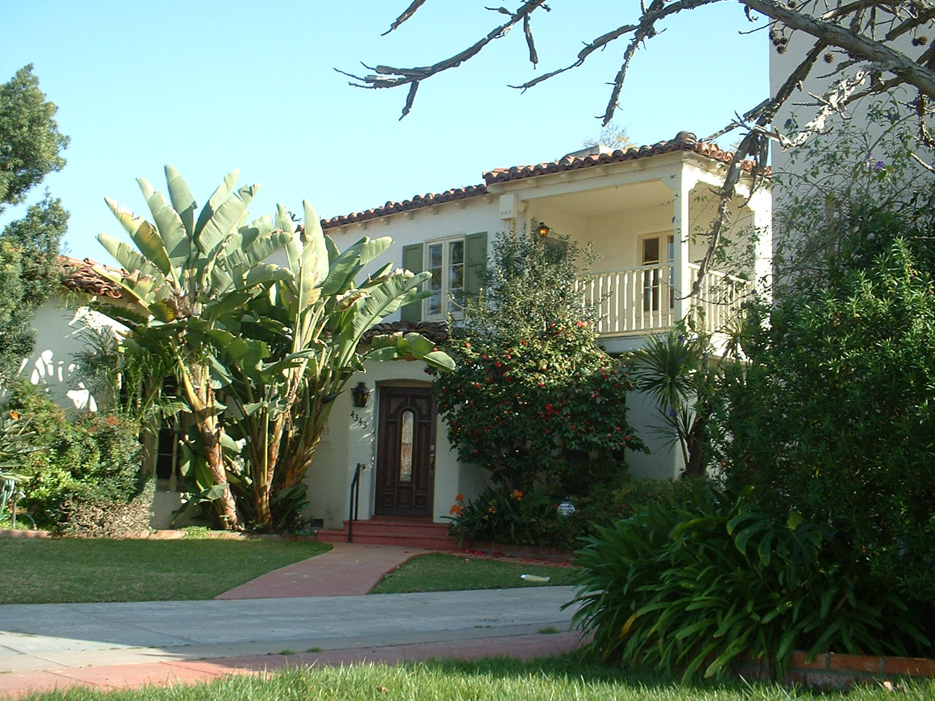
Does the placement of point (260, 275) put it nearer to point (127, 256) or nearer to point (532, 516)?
point (127, 256)

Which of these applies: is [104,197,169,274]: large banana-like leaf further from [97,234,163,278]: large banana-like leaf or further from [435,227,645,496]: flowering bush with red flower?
[435,227,645,496]: flowering bush with red flower

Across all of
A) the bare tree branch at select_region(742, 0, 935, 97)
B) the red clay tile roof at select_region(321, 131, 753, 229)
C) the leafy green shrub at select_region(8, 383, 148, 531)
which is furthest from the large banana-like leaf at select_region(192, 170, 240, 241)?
the bare tree branch at select_region(742, 0, 935, 97)

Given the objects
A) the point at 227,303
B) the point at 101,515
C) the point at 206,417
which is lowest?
the point at 101,515

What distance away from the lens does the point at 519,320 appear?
15.5 m

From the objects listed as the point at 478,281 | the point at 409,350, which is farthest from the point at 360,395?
the point at 478,281

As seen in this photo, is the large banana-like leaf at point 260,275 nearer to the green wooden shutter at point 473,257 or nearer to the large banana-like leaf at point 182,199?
the large banana-like leaf at point 182,199

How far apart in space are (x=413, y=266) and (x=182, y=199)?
6559 mm

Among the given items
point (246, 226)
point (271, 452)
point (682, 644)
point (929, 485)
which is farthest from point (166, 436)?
point (929, 485)

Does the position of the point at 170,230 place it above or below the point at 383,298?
above

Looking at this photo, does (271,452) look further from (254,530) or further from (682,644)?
(682,644)

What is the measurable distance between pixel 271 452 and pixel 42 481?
340cm

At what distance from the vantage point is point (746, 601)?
20.1 ft

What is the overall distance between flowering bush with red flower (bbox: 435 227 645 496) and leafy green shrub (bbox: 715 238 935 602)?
8242 millimetres

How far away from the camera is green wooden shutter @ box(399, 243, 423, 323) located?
64.7 feet
